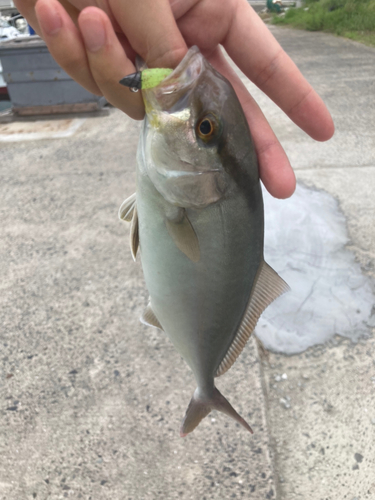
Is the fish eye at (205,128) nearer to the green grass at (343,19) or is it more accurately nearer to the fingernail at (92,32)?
the fingernail at (92,32)

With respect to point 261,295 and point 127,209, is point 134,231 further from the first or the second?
point 261,295

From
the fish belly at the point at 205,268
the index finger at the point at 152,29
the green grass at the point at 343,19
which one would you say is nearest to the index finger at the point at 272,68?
the index finger at the point at 152,29

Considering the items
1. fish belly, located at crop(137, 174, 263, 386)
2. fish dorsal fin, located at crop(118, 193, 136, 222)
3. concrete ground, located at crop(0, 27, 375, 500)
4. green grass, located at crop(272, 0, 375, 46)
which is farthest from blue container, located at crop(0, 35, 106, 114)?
green grass, located at crop(272, 0, 375, 46)

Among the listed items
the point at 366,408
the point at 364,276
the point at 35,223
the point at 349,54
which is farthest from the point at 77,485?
the point at 349,54

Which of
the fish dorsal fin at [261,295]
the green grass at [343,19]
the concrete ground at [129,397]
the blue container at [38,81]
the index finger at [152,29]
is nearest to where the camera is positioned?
the index finger at [152,29]

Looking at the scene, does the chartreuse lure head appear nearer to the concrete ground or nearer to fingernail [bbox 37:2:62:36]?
fingernail [bbox 37:2:62:36]

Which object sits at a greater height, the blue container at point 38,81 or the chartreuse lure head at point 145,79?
the chartreuse lure head at point 145,79
